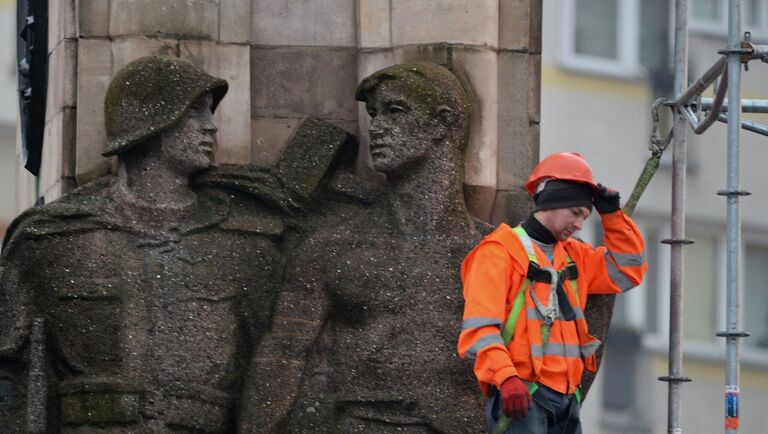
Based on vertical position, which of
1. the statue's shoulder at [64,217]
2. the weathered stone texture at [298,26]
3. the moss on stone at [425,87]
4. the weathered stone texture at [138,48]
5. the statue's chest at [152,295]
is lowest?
the statue's chest at [152,295]

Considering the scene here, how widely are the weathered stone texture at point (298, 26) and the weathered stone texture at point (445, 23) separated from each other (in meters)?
0.37

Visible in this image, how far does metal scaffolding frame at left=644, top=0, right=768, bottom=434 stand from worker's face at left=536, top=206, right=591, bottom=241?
104 centimetres

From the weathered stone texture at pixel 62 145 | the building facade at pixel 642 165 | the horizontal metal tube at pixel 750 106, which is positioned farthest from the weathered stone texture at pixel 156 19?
the building facade at pixel 642 165

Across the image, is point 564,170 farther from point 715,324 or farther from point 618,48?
point 715,324

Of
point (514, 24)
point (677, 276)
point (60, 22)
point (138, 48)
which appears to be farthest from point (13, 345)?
point (677, 276)

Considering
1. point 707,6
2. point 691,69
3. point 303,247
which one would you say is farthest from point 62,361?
point 707,6

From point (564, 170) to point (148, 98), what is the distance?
106 inches

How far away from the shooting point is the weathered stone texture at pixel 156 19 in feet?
63.3

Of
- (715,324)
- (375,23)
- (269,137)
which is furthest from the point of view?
(715,324)

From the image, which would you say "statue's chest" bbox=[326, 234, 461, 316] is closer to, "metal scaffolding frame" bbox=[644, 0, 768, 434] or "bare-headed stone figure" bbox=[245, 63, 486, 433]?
"bare-headed stone figure" bbox=[245, 63, 486, 433]

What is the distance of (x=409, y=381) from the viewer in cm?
1856

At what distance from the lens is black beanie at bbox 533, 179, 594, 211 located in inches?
685

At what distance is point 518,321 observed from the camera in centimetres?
1716

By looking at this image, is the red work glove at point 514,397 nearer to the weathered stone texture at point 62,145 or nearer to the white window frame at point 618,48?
the weathered stone texture at point 62,145
